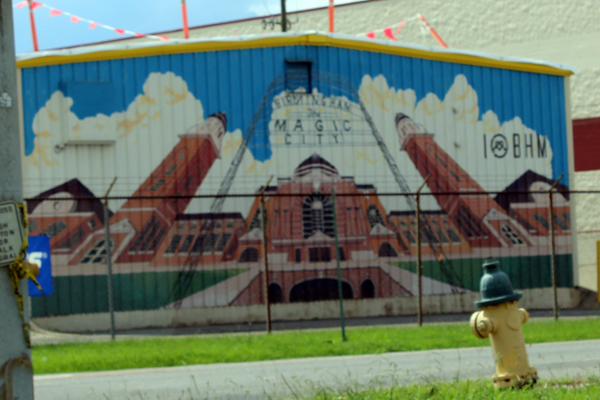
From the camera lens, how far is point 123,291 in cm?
1580

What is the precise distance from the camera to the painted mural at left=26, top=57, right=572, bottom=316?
51.8 ft

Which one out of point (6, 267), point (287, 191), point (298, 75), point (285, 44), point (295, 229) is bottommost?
point (295, 229)

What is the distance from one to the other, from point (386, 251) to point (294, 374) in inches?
370

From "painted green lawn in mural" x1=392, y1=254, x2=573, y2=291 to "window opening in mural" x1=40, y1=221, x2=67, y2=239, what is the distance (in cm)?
843

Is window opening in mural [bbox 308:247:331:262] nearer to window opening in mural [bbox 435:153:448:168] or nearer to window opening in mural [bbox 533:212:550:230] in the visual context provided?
window opening in mural [bbox 435:153:448:168]

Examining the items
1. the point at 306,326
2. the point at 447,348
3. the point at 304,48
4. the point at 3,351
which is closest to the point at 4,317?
the point at 3,351

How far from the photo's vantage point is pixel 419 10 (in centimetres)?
3544

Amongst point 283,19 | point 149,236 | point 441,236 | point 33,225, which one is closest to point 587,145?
point 441,236

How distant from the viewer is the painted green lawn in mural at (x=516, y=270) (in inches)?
714

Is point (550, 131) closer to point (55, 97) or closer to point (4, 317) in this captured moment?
point (55, 97)

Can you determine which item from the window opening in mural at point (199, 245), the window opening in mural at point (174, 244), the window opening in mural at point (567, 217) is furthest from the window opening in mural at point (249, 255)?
the window opening in mural at point (567, 217)

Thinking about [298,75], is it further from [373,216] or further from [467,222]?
[467,222]

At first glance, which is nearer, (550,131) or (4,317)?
(4,317)

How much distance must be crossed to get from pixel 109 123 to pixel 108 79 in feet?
3.58
